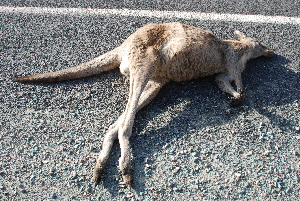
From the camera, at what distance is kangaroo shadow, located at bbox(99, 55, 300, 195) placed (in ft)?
11.3

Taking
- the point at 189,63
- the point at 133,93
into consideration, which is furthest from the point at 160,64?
the point at 133,93

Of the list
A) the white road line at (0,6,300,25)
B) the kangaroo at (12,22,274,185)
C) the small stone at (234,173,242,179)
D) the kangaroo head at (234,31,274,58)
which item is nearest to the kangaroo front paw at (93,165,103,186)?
the kangaroo at (12,22,274,185)

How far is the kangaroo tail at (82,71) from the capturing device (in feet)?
13.5

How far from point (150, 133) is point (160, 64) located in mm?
865

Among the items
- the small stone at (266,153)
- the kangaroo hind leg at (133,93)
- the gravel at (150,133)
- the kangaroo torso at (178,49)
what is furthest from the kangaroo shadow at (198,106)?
the small stone at (266,153)

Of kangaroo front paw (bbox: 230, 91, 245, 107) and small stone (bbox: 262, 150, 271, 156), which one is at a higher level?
kangaroo front paw (bbox: 230, 91, 245, 107)

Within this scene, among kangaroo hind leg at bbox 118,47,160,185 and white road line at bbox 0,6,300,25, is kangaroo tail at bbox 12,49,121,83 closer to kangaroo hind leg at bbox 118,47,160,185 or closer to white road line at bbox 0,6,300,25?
kangaroo hind leg at bbox 118,47,160,185

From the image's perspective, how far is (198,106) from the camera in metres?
3.94

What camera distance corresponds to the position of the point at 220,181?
3139mm

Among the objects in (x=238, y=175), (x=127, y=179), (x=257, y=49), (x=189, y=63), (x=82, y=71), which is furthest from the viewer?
(x=257, y=49)

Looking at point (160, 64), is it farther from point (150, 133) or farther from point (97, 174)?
point (97, 174)

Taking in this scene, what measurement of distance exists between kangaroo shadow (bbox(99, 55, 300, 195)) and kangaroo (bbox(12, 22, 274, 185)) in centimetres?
11

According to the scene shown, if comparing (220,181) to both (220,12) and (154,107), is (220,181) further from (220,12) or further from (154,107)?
(220,12)

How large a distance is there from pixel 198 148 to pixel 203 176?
13.8 inches
